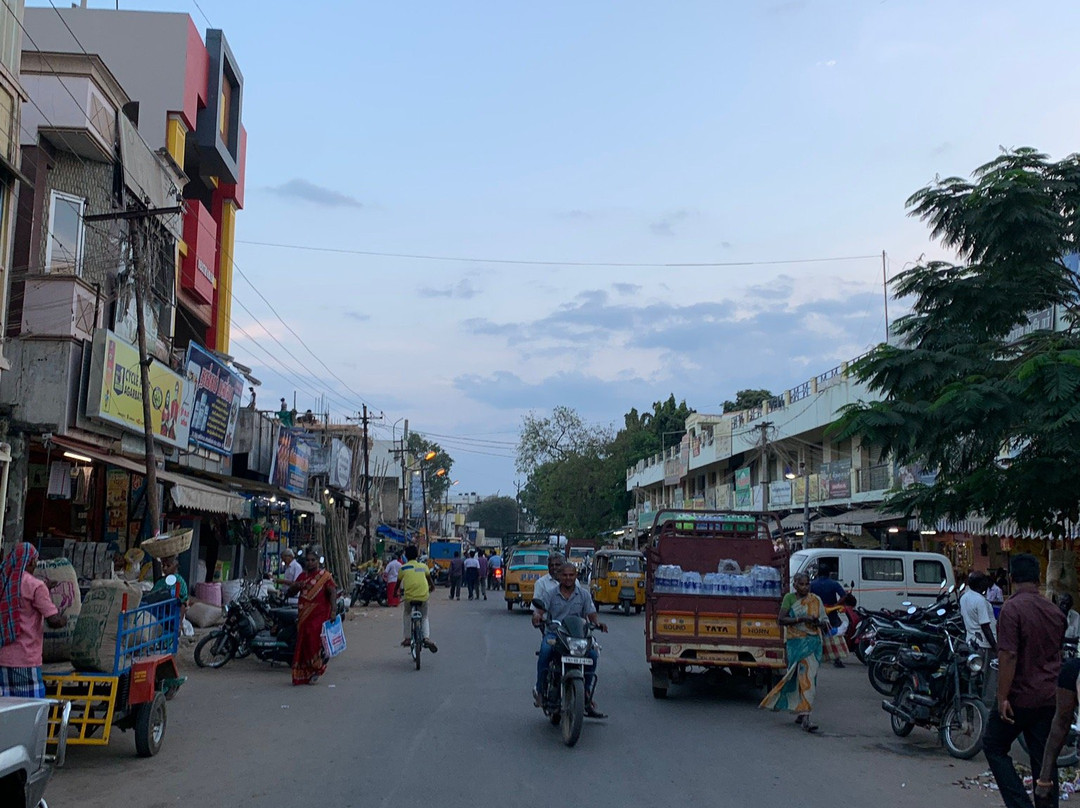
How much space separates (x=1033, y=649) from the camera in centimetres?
650

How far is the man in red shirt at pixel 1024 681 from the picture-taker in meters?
6.45

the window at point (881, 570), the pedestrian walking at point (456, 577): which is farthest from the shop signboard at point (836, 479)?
the window at point (881, 570)

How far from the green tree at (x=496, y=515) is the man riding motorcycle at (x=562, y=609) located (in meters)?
144

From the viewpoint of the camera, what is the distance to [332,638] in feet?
44.8

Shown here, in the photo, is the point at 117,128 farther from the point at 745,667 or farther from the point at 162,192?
the point at 745,667

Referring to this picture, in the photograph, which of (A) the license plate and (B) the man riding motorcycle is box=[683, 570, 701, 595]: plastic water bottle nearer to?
(A) the license plate

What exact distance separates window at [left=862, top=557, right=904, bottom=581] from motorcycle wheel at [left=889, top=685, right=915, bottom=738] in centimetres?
984

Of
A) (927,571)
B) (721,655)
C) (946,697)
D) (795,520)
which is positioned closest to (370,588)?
(795,520)

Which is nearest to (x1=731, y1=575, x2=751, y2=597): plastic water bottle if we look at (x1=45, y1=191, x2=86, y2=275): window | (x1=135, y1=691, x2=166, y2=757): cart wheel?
(x1=135, y1=691, x2=166, y2=757): cart wheel

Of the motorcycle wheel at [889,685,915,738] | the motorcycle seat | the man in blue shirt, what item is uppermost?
the man in blue shirt

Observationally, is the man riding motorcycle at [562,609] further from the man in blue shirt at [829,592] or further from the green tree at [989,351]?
the man in blue shirt at [829,592]

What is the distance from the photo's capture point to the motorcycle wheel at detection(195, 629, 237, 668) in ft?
48.9

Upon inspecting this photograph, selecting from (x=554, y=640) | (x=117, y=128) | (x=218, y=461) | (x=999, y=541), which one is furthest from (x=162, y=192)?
(x=999, y=541)

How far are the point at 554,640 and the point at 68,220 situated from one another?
11.1 metres
